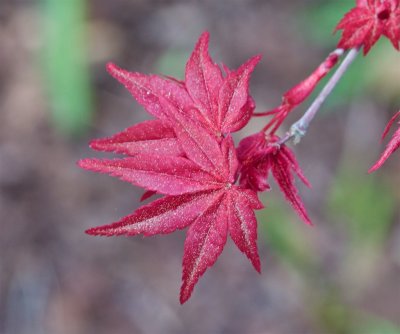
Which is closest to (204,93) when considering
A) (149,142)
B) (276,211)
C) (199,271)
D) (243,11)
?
(149,142)

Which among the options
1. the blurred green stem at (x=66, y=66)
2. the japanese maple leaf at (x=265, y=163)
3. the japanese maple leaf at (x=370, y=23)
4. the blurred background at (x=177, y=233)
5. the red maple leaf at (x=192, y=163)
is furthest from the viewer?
the blurred green stem at (x=66, y=66)

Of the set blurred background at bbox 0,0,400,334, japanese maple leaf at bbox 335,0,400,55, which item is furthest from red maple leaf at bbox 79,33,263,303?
blurred background at bbox 0,0,400,334

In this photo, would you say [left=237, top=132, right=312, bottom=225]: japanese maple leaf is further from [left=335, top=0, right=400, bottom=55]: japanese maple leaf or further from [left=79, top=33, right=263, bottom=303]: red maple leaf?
[left=335, top=0, right=400, bottom=55]: japanese maple leaf

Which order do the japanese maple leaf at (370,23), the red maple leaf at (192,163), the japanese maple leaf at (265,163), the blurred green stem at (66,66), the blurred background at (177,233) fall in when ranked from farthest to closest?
the blurred green stem at (66,66) < the blurred background at (177,233) < the japanese maple leaf at (370,23) < the japanese maple leaf at (265,163) < the red maple leaf at (192,163)

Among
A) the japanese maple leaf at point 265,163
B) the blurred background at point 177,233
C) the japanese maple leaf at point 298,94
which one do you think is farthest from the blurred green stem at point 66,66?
the japanese maple leaf at point 265,163

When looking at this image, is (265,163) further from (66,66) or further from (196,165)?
(66,66)

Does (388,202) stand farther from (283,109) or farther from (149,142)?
(149,142)

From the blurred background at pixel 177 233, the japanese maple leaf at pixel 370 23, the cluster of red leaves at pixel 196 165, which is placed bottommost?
the blurred background at pixel 177 233

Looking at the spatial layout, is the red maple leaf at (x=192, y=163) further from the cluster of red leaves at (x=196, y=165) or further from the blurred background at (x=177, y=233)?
the blurred background at (x=177, y=233)
